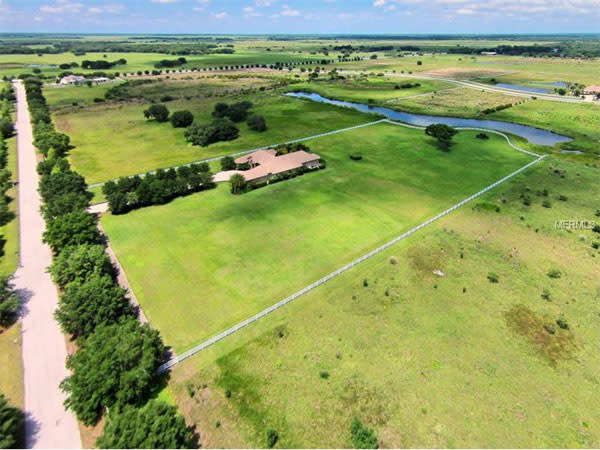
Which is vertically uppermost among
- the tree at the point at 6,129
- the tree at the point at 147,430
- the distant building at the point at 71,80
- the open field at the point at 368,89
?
the distant building at the point at 71,80

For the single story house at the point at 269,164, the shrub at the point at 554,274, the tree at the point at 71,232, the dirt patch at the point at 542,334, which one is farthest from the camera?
the single story house at the point at 269,164

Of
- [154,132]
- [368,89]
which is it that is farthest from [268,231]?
A: [368,89]

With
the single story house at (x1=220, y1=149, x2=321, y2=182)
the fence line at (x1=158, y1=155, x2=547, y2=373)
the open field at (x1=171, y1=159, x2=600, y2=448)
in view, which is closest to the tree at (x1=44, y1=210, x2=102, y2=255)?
the fence line at (x1=158, y1=155, x2=547, y2=373)

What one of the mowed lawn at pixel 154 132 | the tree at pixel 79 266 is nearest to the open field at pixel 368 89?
the mowed lawn at pixel 154 132

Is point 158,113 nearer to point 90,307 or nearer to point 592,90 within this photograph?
point 90,307

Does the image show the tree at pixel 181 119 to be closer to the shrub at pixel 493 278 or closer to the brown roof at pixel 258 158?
the brown roof at pixel 258 158

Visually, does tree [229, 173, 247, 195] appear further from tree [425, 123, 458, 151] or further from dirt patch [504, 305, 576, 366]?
tree [425, 123, 458, 151]
